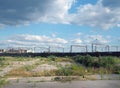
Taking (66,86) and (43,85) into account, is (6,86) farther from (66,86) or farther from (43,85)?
(66,86)

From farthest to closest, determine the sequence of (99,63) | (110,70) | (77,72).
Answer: (99,63), (110,70), (77,72)

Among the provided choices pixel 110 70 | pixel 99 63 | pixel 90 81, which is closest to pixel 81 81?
pixel 90 81

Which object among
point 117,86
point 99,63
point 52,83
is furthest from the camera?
point 99,63

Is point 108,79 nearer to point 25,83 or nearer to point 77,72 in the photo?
point 77,72

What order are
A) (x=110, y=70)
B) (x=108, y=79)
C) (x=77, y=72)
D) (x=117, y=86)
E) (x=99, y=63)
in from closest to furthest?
(x=117, y=86), (x=108, y=79), (x=77, y=72), (x=110, y=70), (x=99, y=63)

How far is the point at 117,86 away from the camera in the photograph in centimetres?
1145

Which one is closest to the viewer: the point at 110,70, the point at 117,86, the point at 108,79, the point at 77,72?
the point at 117,86

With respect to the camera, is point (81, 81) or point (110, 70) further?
point (110, 70)

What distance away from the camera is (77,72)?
1552cm

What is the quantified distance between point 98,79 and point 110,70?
12.8ft

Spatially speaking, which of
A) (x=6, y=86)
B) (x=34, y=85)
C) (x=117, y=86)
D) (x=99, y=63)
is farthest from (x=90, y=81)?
(x=99, y=63)

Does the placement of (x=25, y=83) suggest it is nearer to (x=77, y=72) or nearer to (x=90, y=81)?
(x=90, y=81)

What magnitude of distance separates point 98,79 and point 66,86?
8.36 feet

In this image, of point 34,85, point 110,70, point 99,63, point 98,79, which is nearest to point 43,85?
point 34,85
